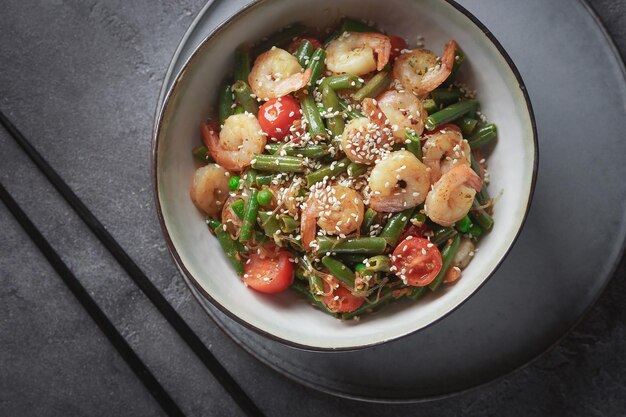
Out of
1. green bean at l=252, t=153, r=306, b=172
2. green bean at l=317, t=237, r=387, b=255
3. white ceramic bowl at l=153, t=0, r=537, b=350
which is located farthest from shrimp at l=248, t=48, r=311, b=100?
green bean at l=317, t=237, r=387, b=255

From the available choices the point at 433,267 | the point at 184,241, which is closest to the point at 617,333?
the point at 433,267

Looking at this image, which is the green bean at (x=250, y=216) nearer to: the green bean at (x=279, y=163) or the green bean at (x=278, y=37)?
the green bean at (x=279, y=163)

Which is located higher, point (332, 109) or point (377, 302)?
point (332, 109)

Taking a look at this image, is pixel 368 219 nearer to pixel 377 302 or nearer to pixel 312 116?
pixel 377 302

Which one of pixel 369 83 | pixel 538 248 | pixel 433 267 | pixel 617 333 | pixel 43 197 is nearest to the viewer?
pixel 433 267

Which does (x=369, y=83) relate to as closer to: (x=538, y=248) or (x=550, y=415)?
(x=538, y=248)

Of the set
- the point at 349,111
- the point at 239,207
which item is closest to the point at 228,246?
the point at 239,207
